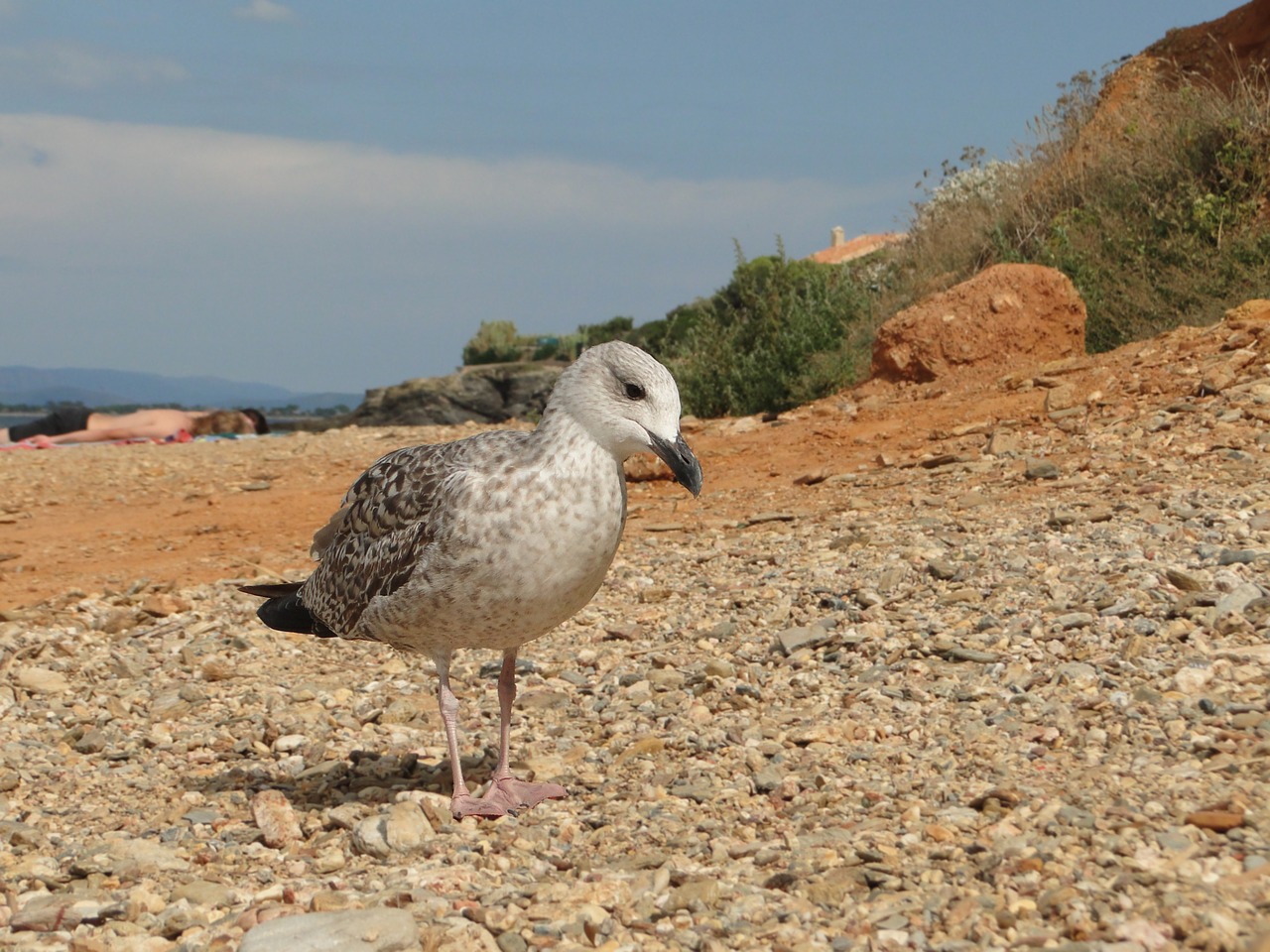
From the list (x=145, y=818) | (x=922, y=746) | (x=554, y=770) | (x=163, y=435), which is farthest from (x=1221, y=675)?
(x=163, y=435)

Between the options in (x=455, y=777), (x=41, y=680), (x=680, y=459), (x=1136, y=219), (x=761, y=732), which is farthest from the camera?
(x=1136, y=219)

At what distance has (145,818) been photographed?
16.3ft

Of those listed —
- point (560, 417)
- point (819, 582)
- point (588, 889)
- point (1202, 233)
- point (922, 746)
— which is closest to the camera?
point (588, 889)

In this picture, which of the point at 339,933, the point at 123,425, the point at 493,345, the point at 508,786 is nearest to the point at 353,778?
the point at 508,786

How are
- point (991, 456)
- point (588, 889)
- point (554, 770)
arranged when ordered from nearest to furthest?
point (588, 889) < point (554, 770) < point (991, 456)

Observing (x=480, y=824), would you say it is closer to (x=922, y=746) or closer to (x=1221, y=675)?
(x=922, y=746)

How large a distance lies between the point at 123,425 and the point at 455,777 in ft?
61.3

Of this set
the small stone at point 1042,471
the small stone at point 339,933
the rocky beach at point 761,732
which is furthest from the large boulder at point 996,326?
the small stone at point 339,933

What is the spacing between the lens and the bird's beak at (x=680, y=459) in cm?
427

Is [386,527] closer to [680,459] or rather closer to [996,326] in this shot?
[680,459]

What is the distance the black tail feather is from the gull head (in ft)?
6.12

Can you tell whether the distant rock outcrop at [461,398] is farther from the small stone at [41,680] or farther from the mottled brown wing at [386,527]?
the mottled brown wing at [386,527]

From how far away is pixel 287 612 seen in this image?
5.75 meters

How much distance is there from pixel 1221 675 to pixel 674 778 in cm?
224
